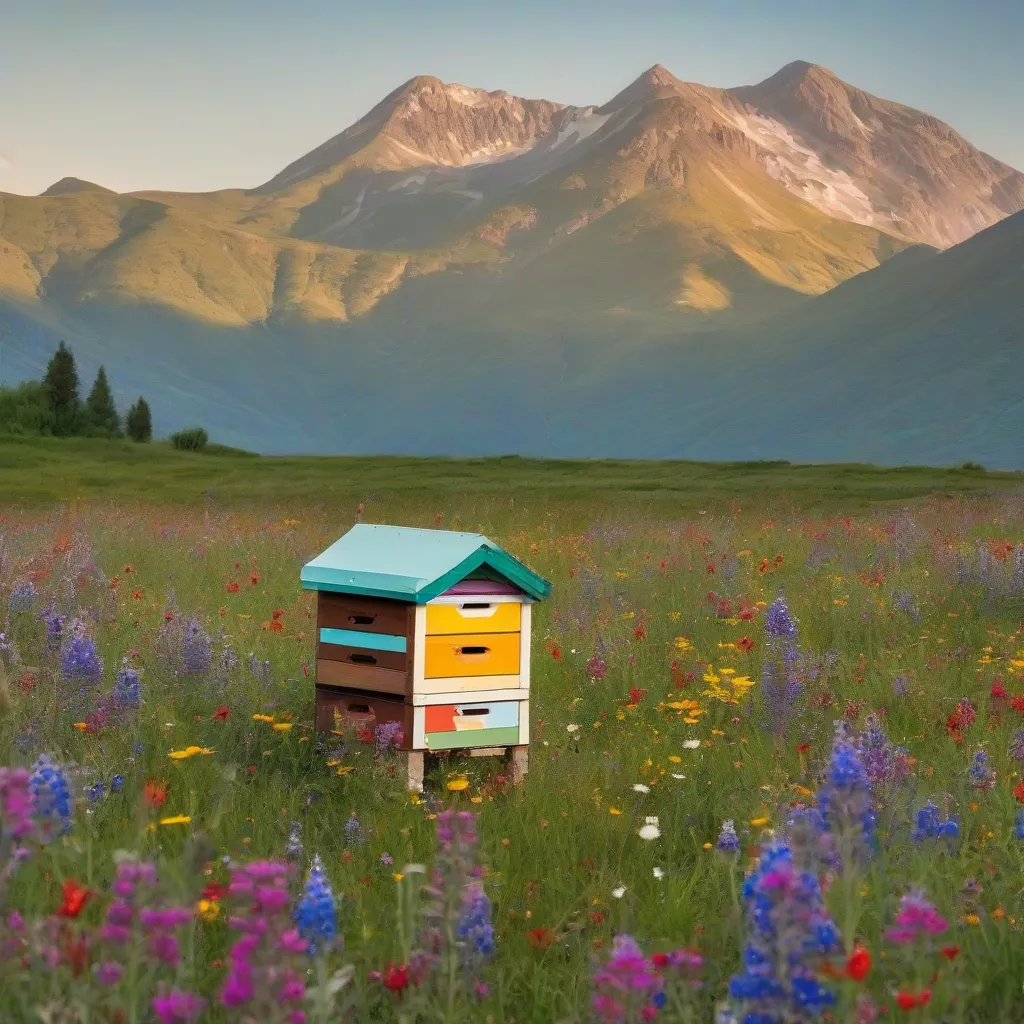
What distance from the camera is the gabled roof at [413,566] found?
5.66m

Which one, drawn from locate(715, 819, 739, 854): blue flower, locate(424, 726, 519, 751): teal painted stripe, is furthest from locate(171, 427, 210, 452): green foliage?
locate(715, 819, 739, 854): blue flower

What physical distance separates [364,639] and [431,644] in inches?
15.5

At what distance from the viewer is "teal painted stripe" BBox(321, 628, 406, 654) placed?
5.82 meters

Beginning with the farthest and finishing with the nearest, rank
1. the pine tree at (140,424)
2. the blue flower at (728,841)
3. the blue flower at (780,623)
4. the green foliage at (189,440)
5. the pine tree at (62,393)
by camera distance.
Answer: the pine tree at (62,393) < the pine tree at (140,424) < the green foliage at (189,440) < the blue flower at (780,623) < the blue flower at (728,841)

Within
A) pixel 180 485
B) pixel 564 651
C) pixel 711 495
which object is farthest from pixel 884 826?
pixel 180 485

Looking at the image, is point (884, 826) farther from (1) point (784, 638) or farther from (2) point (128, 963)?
(2) point (128, 963)

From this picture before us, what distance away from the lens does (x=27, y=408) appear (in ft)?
264

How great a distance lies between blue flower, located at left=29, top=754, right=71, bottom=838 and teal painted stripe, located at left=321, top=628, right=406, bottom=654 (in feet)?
9.44

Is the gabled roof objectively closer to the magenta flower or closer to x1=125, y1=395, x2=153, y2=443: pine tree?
the magenta flower

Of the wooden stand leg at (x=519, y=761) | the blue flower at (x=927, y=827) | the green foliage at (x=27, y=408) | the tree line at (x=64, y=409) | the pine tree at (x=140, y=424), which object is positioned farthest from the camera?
the pine tree at (x=140, y=424)

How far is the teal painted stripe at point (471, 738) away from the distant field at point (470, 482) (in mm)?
14219

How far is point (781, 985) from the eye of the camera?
71.4 inches

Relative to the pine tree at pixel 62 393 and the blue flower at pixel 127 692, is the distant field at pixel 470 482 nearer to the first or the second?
the blue flower at pixel 127 692

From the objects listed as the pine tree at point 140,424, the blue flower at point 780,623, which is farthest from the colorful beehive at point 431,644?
the pine tree at point 140,424
